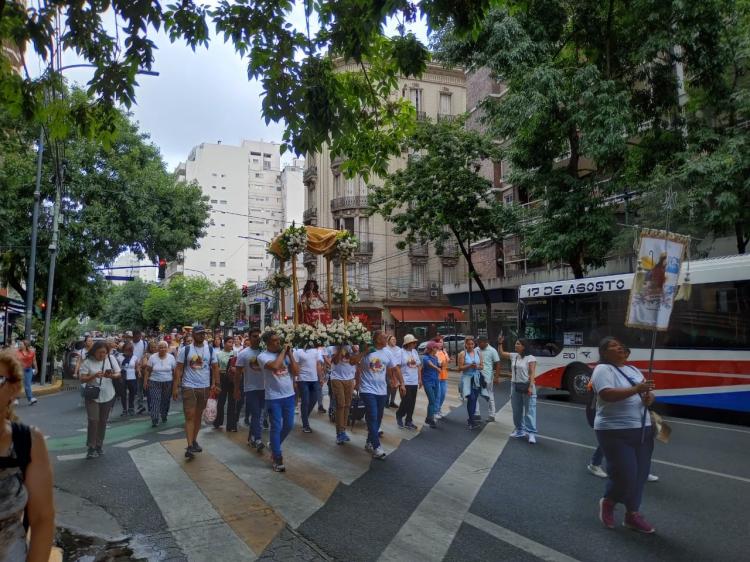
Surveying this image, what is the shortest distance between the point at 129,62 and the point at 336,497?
520 centimetres

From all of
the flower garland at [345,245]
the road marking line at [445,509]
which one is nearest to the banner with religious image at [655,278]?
the road marking line at [445,509]

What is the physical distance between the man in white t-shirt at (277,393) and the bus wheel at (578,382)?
9139 mm

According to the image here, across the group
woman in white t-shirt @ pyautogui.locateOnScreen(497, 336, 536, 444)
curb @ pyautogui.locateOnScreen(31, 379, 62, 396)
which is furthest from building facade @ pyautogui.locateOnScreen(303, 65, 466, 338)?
woman in white t-shirt @ pyautogui.locateOnScreen(497, 336, 536, 444)

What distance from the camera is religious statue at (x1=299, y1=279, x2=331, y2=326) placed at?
36.9 ft

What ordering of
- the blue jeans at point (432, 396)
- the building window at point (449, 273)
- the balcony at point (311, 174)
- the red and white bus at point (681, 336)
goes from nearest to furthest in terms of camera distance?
1. the blue jeans at point (432, 396)
2. the red and white bus at point (681, 336)
3. the building window at point (449, 273)
4. the balcony at point (311, 174)

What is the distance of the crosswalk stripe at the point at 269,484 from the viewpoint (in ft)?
19.3

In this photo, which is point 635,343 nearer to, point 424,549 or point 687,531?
point 687,531

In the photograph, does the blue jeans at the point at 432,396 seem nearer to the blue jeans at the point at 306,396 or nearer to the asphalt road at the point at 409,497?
the asphalt road at the point at 409,497

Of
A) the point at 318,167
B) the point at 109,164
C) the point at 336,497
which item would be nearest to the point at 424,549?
the point at 336,497

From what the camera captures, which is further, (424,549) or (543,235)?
(543,235)

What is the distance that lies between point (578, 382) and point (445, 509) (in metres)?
9.98

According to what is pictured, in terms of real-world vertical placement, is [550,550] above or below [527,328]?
below

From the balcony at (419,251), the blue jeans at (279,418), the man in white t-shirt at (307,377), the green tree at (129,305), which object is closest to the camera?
the blue jeans at (279,418)

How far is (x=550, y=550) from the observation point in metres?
4.84
